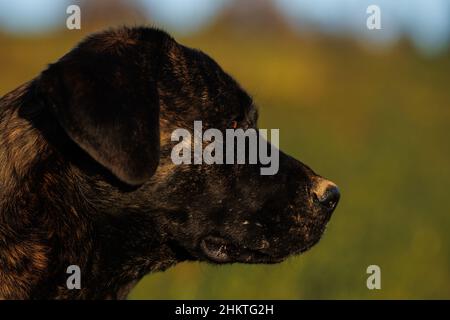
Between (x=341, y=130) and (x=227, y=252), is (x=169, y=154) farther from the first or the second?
(x=341, y=130)

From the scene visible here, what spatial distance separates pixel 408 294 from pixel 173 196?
328cm

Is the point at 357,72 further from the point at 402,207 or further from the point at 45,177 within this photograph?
the point at 45,177

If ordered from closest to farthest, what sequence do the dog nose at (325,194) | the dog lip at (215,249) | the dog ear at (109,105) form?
the dog ear at (109,105)
the dog lip at (215,249)
the dog nose at (325,194)

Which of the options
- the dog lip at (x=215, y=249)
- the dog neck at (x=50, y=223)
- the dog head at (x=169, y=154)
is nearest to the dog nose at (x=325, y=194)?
the dog head at (x=169, y=154)

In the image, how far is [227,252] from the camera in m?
4.27

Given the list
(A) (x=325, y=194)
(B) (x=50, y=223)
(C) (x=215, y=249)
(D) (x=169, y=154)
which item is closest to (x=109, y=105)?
(D) (x=169, y=154)

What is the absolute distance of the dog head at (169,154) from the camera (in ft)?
12.2

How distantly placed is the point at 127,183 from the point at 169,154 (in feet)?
1.09

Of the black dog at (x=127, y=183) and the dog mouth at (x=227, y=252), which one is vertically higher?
the black dog at (x=127, y=183)

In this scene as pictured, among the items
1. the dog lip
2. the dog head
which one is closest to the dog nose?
the dog head

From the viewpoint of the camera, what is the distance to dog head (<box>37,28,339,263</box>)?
3.71 m

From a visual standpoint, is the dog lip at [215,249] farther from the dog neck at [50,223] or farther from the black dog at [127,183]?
the dog neck at [50,223]
